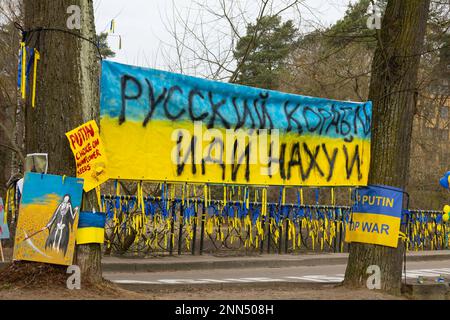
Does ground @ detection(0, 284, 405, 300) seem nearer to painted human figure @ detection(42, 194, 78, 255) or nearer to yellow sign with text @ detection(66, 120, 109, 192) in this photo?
painted human figure @ detection(42, 194, 78, 255)

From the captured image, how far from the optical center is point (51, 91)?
7.51 m

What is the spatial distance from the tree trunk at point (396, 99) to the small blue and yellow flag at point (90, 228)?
4027 mm

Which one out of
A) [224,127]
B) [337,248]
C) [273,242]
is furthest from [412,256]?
[224,127]

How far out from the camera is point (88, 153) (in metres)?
7.64

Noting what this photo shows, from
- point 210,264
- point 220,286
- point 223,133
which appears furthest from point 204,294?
point 210,264

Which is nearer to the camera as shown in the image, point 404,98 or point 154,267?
point 404,98

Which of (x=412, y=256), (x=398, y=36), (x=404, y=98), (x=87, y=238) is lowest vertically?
(x=412, y=256)

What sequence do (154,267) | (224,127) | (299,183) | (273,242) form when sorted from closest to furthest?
(224,127) < (299,183) < (154,267) < (273,242)

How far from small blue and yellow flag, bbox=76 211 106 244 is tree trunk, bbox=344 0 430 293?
4.03 metres

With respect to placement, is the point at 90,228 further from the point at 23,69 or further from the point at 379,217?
the point at 379,217

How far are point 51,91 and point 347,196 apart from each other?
26.3 meters

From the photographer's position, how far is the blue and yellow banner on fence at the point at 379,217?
9820 millimetres

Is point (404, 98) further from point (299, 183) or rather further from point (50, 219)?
point (50, 219)

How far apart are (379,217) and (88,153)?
4.57m
